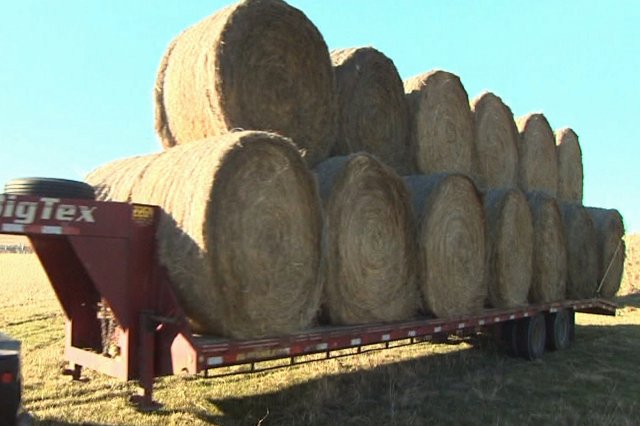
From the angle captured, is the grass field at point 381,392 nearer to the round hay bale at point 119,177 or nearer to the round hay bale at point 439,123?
the round hay bale at point 119,177

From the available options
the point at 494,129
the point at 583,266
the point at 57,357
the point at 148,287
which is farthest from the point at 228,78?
the point at 583,266

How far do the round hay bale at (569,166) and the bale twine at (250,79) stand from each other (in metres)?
9.17

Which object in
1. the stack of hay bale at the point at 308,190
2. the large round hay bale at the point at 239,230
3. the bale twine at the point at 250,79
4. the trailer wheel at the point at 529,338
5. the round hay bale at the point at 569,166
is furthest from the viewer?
the round hay bale at the point at 569,166

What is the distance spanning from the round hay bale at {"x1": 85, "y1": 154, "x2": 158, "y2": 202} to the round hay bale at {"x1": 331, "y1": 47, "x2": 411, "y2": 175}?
8.19ft

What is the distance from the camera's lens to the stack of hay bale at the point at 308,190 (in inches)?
206

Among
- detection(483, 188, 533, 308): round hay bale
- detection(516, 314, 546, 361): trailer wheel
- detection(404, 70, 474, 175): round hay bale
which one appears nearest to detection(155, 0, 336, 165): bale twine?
detection(404, 70, 474, 175): round hay bale

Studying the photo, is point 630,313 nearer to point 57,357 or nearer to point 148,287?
point 57,357

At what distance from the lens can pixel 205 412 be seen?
644cm

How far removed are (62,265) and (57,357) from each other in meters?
3.76

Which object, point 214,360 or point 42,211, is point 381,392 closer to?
point 214,360

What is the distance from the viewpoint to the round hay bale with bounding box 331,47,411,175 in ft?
26.5

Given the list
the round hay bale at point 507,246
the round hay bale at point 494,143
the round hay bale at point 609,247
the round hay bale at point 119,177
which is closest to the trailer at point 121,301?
the round hay bale at point 119,177

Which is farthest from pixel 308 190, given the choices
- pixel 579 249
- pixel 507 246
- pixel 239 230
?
pixel 579 249

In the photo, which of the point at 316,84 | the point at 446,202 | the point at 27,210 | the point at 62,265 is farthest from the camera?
the point at 446,202
